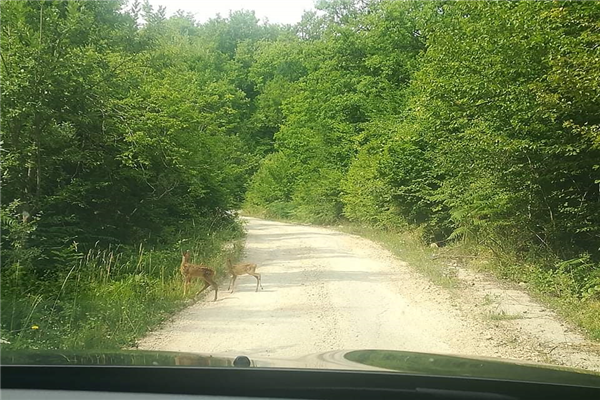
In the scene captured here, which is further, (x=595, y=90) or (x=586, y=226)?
(x=586, y=226)

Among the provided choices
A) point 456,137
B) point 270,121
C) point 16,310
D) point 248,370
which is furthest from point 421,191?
point 270,121

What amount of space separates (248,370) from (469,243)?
45.3 ft

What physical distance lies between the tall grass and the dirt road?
1.31 feet

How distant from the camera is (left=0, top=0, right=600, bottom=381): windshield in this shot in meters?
7.45

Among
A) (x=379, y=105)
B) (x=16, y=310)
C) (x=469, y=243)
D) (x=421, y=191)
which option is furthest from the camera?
(x=379, y=105)

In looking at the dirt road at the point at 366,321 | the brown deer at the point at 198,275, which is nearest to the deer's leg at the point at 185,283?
the brown deer at the point at 198,275

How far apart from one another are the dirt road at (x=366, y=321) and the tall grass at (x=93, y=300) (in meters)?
0.40

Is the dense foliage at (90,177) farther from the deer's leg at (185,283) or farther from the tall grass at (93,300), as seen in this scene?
the deer's leg at (185,283)

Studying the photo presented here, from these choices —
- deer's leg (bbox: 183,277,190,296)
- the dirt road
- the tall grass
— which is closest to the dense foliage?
the tall grass

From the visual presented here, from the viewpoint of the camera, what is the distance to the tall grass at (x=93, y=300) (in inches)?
276

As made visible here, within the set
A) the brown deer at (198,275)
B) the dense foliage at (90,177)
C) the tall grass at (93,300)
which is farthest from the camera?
the brown deer at (198,275)

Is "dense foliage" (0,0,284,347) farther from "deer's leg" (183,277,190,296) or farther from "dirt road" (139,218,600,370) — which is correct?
"dirt road" (139,218,600,370)

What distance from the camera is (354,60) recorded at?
30156 mm

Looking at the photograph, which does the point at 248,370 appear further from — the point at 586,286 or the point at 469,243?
the point at 469,243
